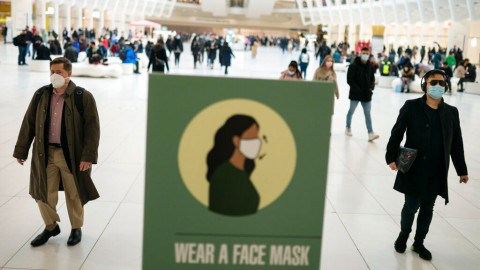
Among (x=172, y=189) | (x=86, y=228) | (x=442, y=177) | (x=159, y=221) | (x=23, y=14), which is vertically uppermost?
(x=23, y=14)

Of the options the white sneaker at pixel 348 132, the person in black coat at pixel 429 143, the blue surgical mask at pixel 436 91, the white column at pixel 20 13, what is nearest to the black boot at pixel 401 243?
the person in black coat at pixel 429 143

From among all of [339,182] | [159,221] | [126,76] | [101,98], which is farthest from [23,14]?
[159,221]

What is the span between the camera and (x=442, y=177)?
160 inches

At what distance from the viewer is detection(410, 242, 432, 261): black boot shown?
420cm

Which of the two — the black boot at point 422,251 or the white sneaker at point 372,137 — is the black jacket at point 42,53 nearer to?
the white sneaker at point 372,137

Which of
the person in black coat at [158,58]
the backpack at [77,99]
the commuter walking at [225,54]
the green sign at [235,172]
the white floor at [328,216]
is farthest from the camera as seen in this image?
the commuter walking at [225,54]

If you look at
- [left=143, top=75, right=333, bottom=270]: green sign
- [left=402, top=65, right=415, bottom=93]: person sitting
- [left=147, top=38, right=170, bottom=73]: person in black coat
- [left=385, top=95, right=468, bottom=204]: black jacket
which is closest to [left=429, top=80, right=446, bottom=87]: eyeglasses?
[left=385, top=95, right=468, bottom=204]: black jacket

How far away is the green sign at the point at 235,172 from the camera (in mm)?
1858

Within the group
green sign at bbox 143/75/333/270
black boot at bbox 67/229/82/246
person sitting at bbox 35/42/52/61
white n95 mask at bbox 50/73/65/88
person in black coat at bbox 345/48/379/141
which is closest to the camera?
green sign at bbox 143/75/333/270

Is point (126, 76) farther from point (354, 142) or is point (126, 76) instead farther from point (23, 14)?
point (23, 14)

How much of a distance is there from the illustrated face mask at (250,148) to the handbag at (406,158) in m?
2.43

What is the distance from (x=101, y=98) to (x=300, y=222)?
11807mm

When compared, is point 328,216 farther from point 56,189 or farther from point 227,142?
point 227,142

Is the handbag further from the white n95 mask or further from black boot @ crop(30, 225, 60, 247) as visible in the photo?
black boot @ crop(30, 225, 60, 247)
